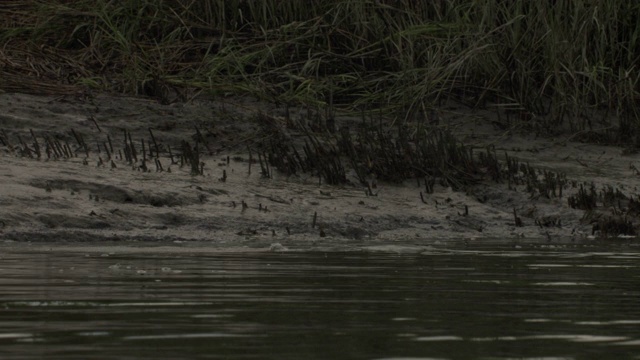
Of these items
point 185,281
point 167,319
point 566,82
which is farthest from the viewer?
point 566,82

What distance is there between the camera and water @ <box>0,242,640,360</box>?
142 inches

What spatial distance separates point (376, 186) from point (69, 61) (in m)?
4.12

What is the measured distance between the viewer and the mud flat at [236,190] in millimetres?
9453

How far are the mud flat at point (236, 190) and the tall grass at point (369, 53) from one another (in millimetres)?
346

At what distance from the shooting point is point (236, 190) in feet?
34.9

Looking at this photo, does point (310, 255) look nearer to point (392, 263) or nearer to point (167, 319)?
point (392, 263)

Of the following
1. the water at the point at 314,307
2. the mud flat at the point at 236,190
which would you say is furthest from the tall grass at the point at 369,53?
the water at the point at 314,307

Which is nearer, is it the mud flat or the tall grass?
the mud flat

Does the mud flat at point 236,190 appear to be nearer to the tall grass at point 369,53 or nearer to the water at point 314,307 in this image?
the tall grass at point 369,53

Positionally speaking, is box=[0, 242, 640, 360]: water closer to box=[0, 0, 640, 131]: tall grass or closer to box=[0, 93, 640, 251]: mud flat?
box=[0, 93, 640, 251]: mud flat

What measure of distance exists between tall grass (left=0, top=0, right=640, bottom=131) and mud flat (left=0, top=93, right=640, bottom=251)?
35 cm

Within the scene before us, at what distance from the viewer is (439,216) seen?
1064 centimetres

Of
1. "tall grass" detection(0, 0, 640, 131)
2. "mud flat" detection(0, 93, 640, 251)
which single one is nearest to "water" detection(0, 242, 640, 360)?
"mud flat" detection(0, 93, 640, 251)

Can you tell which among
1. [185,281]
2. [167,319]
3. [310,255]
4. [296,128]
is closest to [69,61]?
[296,128]
